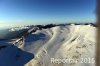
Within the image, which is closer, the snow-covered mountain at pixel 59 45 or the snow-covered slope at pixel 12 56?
the snow-covered mountain at pixel 59 45

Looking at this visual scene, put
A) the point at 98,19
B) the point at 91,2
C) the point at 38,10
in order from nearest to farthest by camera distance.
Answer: the point at 98,19
the point at 91,2
the point at 38,10

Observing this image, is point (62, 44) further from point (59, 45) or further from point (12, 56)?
point (12, 56)

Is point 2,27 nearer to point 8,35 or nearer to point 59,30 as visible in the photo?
point 8,35

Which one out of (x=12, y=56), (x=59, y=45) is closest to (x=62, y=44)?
(x=59, y=45)

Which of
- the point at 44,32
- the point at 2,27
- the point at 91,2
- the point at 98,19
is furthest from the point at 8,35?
the point at 98,19

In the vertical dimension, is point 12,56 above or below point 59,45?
below

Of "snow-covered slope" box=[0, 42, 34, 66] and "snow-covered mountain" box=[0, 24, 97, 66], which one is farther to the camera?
"snow-covered slope" box=[0, 42, 34, 66]
